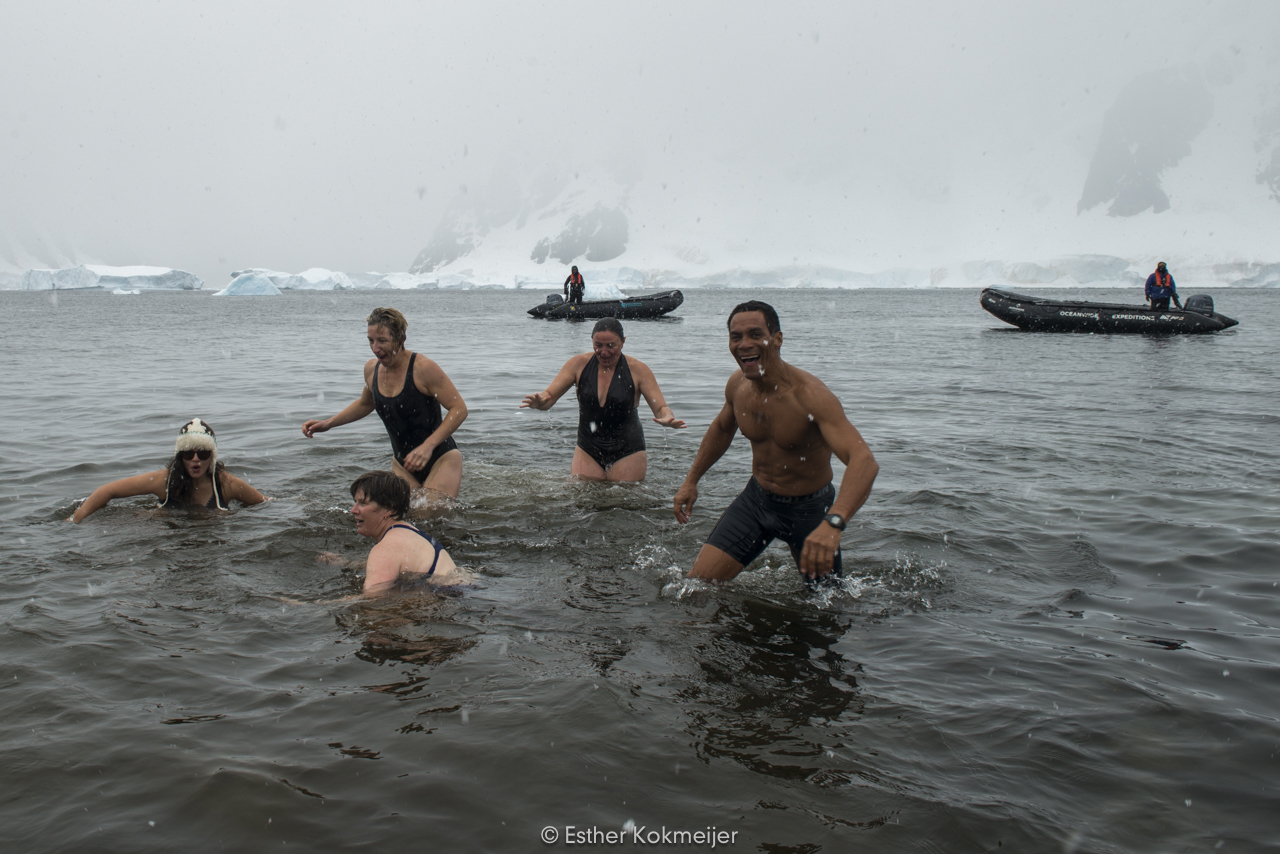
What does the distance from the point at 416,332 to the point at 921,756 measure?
3983 cm

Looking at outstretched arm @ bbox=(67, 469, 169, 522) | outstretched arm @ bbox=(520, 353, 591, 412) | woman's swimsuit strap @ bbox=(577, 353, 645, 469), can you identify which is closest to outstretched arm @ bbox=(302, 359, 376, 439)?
outstretched arm @ bbox=(67, 469, 169, 522)

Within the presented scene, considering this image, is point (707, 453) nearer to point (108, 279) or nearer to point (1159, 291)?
point (1159, 291)

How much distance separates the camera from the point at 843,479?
13.5ft

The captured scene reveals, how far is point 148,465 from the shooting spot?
9508 mm

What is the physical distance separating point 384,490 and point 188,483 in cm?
293

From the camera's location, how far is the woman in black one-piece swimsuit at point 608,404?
311 inches

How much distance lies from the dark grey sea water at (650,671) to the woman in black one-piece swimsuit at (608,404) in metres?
0.38

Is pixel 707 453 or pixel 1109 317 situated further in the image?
pixel 1109 317

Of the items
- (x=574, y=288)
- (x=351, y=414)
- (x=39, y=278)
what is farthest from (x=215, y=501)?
(x=39, y=278)

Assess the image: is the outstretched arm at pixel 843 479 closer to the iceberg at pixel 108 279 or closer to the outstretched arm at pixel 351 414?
the outstretched arm at pixel 351 414

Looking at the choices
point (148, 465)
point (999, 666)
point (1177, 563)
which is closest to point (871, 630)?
point (999, 666)

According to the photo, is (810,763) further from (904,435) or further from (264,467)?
(904,435)

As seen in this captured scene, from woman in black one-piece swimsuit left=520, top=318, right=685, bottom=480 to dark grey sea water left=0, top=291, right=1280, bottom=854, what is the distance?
15.0 inches

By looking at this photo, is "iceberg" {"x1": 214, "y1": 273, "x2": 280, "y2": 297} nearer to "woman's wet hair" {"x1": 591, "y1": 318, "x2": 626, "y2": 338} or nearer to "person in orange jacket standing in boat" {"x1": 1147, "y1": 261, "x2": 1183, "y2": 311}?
"person in orange jacket standing in boat" {"x1": 1147, "y1": 261, "x2": 1183, "y2": 311}
